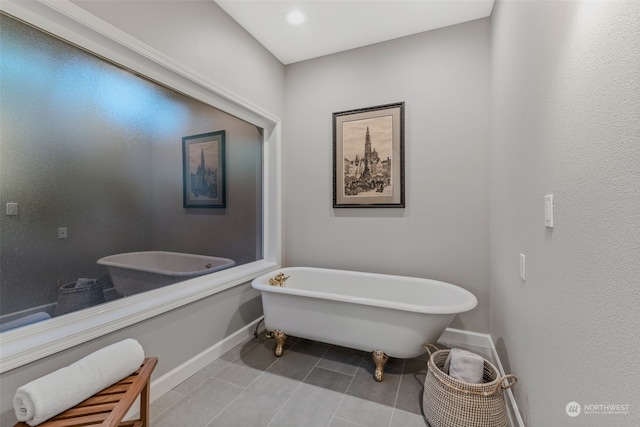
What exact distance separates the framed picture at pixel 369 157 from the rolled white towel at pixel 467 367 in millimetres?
1332

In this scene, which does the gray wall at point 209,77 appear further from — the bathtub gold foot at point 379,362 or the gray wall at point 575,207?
the gray wall at point 575,207

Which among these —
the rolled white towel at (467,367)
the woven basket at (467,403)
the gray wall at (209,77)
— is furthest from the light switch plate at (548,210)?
the gray wall at (209,77)

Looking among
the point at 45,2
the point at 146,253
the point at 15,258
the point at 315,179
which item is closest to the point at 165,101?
the point at 45,2

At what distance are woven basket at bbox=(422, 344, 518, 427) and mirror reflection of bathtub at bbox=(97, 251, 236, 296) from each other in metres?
1.82

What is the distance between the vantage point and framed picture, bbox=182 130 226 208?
214 centimetres

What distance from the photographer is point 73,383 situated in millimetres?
1056

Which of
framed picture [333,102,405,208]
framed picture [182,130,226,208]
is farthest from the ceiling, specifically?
framed picture [182,130,226,208]

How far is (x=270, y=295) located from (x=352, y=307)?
0.66 meters

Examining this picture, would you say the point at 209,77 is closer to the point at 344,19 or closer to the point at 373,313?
the point at 344,19

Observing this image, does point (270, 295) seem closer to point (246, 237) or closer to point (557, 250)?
point (246, 237)

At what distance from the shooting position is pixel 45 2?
1.17 meters

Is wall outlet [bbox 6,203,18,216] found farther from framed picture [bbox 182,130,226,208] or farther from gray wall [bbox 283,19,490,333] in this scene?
gray wall [bbox 283,19,490,333]

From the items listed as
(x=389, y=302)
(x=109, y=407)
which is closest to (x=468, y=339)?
(x=389, y=302)

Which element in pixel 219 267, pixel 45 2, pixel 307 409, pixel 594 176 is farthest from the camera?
pixel 219 267
